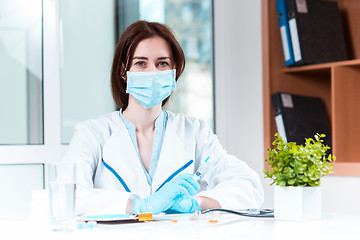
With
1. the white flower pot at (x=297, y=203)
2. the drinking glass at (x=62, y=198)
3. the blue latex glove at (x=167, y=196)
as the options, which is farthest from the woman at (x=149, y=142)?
the drinking glass at (x=62, y=198)

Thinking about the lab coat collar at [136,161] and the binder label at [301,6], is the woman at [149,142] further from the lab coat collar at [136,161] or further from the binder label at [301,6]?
the binder label at [301,6]

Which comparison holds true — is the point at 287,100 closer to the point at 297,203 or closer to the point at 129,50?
the point at 129,50

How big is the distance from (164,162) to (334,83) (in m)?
1.02

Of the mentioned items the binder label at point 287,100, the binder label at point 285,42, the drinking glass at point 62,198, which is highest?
the binder label at point 285,42

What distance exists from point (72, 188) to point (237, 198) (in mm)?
734

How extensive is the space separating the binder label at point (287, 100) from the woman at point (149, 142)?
764 mm

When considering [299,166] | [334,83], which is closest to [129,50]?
[299,166]

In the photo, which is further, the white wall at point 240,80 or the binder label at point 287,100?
the white wall at point 240,80

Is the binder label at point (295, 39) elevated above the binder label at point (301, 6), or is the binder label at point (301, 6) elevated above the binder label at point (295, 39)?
the binder label at point (301, 6)

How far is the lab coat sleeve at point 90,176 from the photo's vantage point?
1631mm

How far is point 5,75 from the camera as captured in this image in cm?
271

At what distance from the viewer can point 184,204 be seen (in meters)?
1.61

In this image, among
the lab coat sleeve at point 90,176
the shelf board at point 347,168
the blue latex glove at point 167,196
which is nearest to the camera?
the blue latex glove at point 167,196

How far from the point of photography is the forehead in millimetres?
2035
